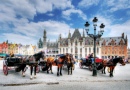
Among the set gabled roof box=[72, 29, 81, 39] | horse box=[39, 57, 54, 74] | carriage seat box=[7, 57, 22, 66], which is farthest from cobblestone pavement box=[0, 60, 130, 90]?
gabled roof box=[72, 29, 81, 39]

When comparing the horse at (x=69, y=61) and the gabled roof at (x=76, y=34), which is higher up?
the gabled roof at (x=76, y=34)

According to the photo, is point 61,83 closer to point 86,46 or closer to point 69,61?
point 69,61

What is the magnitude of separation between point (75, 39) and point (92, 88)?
60.2m

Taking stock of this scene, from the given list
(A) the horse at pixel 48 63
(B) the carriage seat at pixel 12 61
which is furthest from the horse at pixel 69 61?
(B) the carriage seat at pixel 12 61

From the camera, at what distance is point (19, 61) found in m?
11.8

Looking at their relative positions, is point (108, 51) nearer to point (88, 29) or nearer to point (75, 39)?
point (75, 39)

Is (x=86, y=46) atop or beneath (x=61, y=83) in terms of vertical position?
atop

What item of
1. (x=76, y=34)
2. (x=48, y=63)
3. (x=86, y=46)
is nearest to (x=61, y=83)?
(x=48, y=63)

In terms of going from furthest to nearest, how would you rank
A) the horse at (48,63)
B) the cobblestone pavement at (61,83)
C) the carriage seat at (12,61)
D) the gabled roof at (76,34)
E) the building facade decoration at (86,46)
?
1. the gabled roof at (76,34)
2. the building facade decoration at (86,46)
3. the horse at (48,63)
4. the carriage seat at (12,61)
5. the cobblestone pavement at (61,83)

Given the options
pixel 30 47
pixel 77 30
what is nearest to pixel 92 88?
pixel 77 30

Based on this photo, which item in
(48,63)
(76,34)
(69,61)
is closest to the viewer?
(69,61)

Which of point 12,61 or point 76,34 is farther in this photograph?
point 76,34

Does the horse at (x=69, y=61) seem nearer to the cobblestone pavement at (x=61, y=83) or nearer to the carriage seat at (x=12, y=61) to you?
the cobblestone pavement at (x=61, y=83)

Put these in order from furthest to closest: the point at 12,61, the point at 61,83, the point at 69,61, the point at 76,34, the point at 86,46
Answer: the point at 76,34
the point at 86,46
the point at 69,61
the point at 12,61
the point at 61,83
